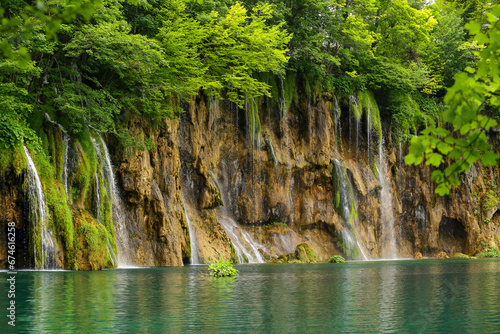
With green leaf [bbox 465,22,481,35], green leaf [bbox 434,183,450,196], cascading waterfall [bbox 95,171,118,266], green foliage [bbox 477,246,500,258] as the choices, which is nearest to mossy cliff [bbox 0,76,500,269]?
cascading waterfall [bbox 95,171,118,266]

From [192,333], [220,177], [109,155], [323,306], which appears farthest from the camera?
[220,177]

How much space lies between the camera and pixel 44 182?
65.7ft

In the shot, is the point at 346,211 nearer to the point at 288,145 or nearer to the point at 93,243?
the point at 288,145

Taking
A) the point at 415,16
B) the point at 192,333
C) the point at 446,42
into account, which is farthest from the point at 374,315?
the point at 446,42

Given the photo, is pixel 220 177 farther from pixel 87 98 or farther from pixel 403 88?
pixel 403 88

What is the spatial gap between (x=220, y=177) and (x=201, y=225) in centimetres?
468

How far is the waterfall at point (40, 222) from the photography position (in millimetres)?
19188

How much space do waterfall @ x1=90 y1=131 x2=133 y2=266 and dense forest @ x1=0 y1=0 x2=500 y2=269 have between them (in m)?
0.14

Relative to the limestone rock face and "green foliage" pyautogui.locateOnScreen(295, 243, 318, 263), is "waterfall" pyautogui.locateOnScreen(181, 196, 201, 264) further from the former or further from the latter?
"green foliage" pyautogui.locateOnScreen(295, 243, 318, 263)

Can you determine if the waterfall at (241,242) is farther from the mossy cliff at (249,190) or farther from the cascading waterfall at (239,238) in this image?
the mossy cliff at (249,190)

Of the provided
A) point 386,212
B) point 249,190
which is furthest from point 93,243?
point 386,212

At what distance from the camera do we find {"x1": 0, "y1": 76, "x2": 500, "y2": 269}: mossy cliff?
21266 mm

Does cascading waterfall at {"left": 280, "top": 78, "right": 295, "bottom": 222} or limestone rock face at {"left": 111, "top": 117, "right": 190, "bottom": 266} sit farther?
cascading waterfall at {"left": 280, "top": 78, "right": 295, "bottom": 222}

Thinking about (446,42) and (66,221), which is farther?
(446,42)
